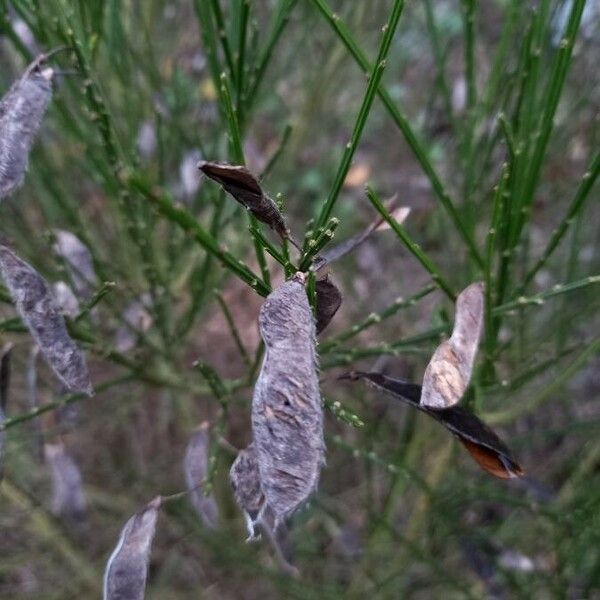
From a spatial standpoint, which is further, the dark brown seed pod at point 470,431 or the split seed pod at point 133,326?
the split seed pod at point 133,326

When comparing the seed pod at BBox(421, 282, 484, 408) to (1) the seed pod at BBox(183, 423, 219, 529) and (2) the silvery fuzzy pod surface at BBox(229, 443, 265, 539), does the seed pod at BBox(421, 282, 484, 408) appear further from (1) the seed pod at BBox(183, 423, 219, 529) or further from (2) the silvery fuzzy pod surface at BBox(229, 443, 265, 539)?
(1) the seed pod at BBox(183, 423, 219, 529)

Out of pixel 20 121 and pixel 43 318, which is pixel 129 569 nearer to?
pixel 43 318

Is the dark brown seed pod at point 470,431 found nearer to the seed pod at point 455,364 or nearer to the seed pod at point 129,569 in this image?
the seed pod at point 455,364

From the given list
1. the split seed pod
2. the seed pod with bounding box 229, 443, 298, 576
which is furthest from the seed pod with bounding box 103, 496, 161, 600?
the split seed pod

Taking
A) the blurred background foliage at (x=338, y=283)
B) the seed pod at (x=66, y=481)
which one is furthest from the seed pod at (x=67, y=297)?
the seed pod at (x=66, y=481)

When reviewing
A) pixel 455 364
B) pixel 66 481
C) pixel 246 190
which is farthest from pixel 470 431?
pixel 66 481
